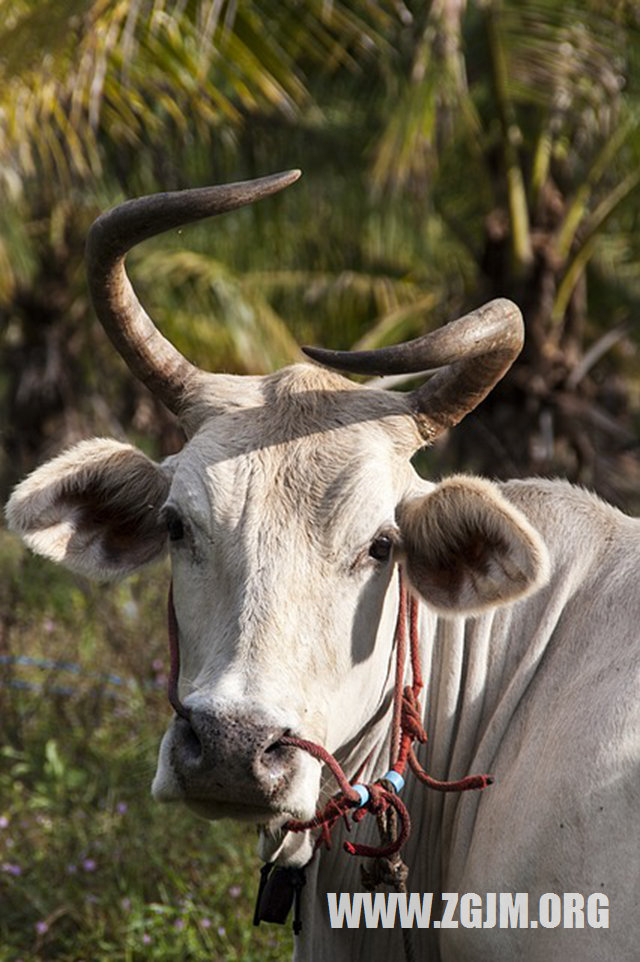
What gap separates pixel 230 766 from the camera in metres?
3.45

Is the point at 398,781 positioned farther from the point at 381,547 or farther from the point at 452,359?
the point at 452,359

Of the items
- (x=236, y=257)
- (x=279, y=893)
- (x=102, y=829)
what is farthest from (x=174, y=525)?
(x=236, y=257)

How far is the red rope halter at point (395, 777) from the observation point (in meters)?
3.89

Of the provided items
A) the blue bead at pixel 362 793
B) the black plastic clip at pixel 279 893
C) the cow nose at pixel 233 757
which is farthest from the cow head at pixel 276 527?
the black plastic clip at pixel 279 893

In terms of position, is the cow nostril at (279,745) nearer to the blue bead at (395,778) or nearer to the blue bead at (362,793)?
the blue bead at (362,793)

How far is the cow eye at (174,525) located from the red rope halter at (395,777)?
0.63 ft

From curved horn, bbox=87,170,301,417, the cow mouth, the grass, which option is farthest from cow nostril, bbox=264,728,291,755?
the grass

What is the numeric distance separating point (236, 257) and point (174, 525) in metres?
10.1

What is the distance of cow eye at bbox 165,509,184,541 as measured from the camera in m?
4.04

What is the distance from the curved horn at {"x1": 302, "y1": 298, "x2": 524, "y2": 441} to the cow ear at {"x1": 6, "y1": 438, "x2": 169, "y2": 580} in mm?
737

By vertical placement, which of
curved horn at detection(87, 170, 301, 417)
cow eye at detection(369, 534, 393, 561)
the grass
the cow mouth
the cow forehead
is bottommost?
the grass

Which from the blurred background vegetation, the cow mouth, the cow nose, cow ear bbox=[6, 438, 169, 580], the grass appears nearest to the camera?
the cow nose

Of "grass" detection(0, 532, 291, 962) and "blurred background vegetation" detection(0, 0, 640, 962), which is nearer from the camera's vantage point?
"grass" detection(0, 532, 291, 962)

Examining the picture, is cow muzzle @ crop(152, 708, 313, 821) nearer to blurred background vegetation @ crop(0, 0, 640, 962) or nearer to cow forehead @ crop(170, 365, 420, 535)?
cow forehead @ crop(170, 365, 420, 535)
